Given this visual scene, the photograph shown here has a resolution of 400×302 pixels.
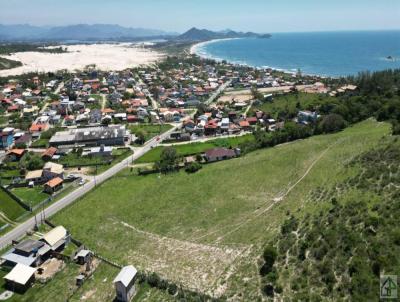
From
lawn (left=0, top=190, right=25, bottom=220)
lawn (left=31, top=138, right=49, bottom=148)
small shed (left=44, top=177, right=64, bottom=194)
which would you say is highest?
lawn (left=31, top=138, right=49, bottom=148)

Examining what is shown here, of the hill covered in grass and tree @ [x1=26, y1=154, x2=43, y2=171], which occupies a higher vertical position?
the hill covered in grass

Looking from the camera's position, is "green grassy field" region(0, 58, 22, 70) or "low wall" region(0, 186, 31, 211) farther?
"green grassy field" region(0, 58, 22, 70)

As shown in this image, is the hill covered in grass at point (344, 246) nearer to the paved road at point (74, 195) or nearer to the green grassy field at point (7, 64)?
the paved road at point (74, 195)

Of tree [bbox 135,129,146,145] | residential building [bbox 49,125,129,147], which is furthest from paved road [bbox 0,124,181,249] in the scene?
residential building [bbox 49,125,129,147]

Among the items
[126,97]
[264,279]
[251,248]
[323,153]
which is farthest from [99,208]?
[126,97]

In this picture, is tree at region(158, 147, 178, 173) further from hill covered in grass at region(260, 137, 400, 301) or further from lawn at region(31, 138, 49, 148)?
hill covered in grass at region(260, 137, 400, 301)

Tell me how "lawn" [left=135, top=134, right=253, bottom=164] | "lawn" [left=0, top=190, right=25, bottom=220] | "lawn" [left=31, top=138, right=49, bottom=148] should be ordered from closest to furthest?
"lawn" [left=0, top=190, right=25, bottom=220] → "lawn" [left=135, top=134, right=253, bottom=164] → "lawn" [left=31, top=138, right=49, bottom=148]

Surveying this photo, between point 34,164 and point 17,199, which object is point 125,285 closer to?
point 17,199

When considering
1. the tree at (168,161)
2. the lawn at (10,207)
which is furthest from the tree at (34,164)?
the tree at (168,161)

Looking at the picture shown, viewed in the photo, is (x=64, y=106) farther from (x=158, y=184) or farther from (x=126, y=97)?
(x=158, y=184)
